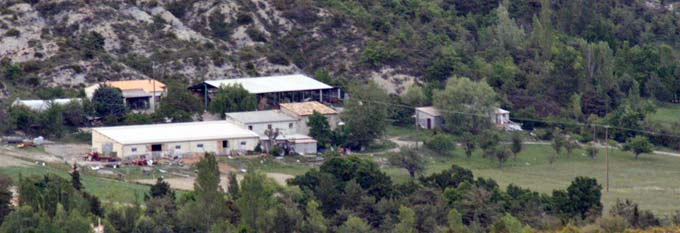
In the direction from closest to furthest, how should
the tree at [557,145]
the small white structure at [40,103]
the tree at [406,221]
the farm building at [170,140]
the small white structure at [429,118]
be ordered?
the tree at [406,221], the farm building at [170,140], the tree at [557,145], the small white structure at [40,103], the small white structure at [429,118]

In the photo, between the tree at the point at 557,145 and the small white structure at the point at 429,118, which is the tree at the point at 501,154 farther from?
the small white structure at the point at 429,118

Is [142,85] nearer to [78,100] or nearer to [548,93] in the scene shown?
[78,100]

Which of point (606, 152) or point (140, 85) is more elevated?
point (140, 85)

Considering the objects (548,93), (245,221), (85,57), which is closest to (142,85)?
(85,57)

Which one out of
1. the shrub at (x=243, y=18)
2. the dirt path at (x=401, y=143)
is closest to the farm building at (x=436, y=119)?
the dirt path at (x=401, y=143)

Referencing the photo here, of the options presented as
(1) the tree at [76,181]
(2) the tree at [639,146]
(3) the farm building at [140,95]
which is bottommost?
(1) the tree at [76,181]

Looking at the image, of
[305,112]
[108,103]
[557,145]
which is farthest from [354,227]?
[108,103]

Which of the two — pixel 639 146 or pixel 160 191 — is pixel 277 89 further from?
pixel 160 191
